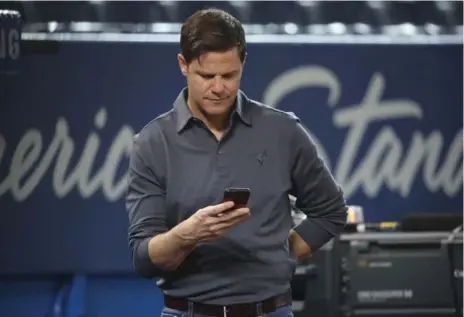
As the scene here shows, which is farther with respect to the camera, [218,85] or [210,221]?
[218,85]

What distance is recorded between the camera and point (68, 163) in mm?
5324

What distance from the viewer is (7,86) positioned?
5.30 m

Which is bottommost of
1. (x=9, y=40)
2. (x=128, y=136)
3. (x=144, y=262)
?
(x=144, y=262)

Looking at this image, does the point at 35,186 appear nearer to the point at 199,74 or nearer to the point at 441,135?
the point at 441,135

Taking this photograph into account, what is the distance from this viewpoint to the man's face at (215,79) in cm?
167

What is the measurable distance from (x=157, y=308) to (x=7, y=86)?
1.73 m

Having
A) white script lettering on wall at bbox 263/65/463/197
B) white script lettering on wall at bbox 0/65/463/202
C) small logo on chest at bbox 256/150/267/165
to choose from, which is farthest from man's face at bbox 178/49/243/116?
white script lettering on wall at bbox 263/65/463/197

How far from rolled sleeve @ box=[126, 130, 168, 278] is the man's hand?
4.9 inches

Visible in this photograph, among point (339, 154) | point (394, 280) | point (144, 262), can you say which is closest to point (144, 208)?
point (144, 262)

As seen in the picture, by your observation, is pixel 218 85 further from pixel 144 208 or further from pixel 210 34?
pixel 144 208

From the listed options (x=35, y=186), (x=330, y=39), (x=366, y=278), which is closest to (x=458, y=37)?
(x=330, y=39)

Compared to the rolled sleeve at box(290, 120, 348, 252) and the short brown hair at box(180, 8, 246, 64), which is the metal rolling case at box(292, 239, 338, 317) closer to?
the rolled sleeve at box(290, 120, 348, 252)

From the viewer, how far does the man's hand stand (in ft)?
5.08

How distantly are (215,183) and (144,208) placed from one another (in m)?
0.16
